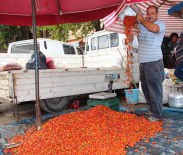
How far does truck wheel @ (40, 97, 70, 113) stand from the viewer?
5510 mm

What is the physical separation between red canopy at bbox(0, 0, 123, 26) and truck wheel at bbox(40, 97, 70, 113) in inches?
70.4

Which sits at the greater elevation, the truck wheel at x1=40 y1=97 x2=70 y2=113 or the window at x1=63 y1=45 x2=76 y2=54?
the window at x1=63 y1=45 x2=76 y2=54

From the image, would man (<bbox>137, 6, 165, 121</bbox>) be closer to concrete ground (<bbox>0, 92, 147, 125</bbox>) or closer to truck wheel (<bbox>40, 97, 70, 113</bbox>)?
concrete ground (<bbox>0, 92, 147, 125</bbox>)

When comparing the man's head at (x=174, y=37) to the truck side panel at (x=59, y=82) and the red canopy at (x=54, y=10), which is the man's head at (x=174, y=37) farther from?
the red canopy at (x=54, y=10)

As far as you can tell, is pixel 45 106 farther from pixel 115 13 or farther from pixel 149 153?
pixel 149 153

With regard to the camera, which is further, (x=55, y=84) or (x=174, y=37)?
(x=174, y=37)

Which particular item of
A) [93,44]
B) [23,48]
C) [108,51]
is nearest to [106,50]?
[108,51]

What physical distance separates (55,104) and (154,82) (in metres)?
2.56

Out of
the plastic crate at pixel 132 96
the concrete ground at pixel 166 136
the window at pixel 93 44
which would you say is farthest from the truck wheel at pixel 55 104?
the window at pixel 93 44

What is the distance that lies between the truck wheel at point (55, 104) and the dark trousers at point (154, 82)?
2.28 metres

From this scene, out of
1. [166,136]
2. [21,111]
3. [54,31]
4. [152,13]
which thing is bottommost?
[21,111]

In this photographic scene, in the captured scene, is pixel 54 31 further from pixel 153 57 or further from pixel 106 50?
pixel 153 57

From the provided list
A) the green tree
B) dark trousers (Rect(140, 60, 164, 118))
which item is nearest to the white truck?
dark trousers (Rect(140, 60, 164, 118))

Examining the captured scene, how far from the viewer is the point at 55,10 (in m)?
4.85
